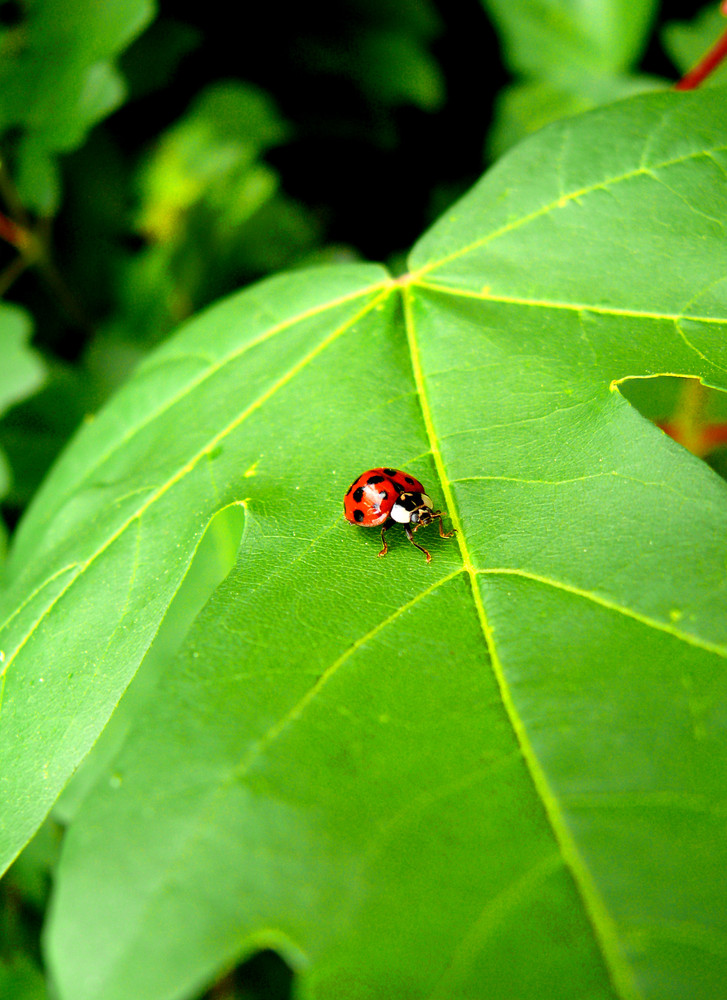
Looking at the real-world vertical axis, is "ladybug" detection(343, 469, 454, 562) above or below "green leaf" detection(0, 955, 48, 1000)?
above

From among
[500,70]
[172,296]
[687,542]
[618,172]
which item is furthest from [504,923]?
[500,70]

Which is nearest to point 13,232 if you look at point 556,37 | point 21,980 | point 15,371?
point 15,371

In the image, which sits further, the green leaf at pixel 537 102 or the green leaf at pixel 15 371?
the green leaf at pixel 537 102

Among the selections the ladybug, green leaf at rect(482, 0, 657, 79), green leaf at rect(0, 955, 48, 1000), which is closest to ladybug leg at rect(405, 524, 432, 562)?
the ladybug

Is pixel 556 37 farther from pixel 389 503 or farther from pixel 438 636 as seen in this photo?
pixel 438 636

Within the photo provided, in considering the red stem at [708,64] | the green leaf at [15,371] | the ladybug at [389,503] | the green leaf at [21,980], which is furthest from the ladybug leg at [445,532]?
the green leaf at [21,980]

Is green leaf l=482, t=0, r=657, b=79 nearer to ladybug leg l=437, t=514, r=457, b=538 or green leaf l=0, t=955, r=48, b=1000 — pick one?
ladybug leg l=437, t=514, r=457, b=538

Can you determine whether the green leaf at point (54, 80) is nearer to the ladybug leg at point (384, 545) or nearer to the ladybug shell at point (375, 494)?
the ladybug shell at point (375, 494)
